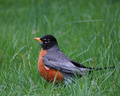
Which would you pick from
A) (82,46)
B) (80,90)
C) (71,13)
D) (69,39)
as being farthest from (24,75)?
(71,13)

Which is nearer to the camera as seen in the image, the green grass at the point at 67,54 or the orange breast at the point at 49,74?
the green grass at the point at 67,54

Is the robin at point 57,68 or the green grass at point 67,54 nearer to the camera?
the green grass at point 67,54

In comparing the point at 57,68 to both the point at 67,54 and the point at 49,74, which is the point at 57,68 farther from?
the point at 67,54

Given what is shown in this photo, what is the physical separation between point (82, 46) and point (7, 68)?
1.60 metres

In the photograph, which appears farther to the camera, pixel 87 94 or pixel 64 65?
pixel 64 65

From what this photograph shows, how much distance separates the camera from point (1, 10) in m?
8.20

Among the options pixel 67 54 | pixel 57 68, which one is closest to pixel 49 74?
pixel 57 68

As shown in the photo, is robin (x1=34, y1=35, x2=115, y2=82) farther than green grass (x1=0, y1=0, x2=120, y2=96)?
Yes

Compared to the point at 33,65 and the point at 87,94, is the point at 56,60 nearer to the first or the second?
the point at 33,65

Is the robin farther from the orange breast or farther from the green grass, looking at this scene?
the green grass

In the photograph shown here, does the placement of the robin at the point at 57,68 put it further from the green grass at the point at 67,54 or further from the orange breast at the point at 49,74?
the green grass at the point at 67,54

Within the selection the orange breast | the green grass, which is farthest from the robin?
the green grass

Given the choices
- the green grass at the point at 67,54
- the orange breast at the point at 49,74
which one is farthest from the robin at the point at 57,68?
the green grass at the point at 67,54

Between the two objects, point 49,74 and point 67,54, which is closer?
point 49,74
